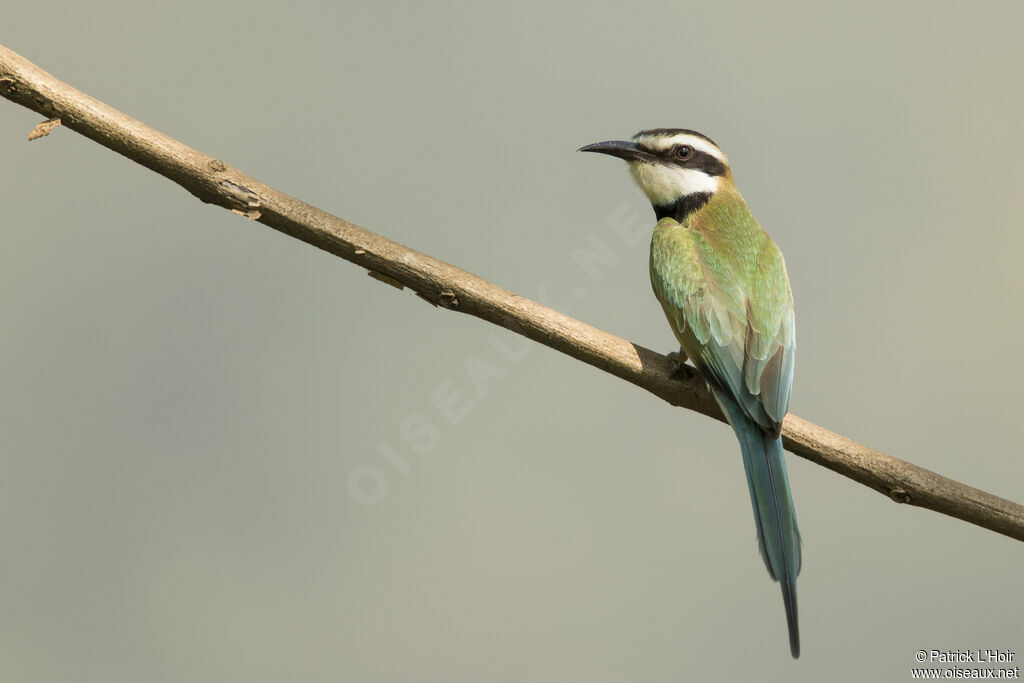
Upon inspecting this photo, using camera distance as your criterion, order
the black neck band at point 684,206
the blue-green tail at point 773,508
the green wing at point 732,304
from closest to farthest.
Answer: the blue-green tail at point 773,508, the green wing at point 732,304, the black neck band at point 684,206

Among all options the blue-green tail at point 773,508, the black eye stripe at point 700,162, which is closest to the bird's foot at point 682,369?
the blue-green tail at point 773,508

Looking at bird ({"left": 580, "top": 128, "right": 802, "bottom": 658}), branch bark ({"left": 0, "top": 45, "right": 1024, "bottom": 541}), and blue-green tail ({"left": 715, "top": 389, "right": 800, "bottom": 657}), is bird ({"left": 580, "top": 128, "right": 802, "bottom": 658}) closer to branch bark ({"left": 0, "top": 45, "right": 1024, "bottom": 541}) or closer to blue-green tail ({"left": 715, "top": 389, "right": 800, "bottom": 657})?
blue-green tail ({"left": 715, "top": 389, "right": 800, "bottom": 657})

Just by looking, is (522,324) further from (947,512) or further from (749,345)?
(947,512)

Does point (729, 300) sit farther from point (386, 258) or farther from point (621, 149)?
point (386, 258)

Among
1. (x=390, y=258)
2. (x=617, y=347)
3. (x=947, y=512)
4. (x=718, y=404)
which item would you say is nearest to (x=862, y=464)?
(x=947, y=512)

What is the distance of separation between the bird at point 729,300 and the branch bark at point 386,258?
0.49 feet

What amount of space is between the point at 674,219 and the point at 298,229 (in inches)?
41.9

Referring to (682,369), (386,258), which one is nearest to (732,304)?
(682,369)

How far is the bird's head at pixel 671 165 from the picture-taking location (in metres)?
2.42

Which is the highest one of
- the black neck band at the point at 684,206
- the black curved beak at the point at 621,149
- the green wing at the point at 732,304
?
the black curved beak at the point at 621,149

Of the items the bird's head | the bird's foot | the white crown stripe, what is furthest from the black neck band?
the bird's foot

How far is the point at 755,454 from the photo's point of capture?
5.98 ft

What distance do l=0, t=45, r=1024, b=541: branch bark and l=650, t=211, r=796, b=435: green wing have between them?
200 millimetres

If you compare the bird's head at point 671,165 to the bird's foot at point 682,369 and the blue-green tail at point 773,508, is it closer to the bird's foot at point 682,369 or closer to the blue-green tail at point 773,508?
the bird's foot at point 682,369
